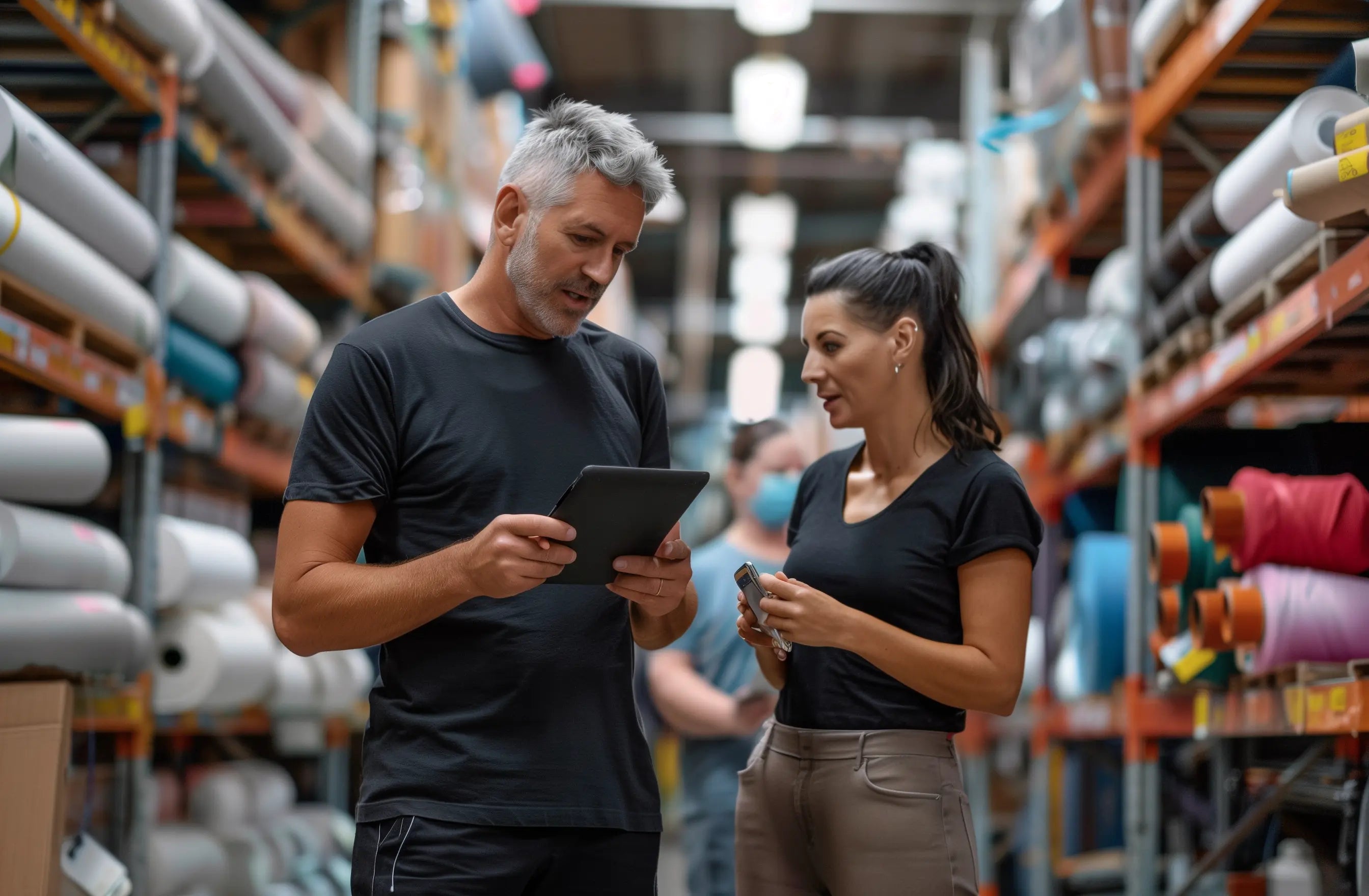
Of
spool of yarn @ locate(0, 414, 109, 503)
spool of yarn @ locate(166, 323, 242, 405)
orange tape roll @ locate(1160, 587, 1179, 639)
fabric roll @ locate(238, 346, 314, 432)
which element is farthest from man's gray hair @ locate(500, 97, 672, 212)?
fabric roll @ locate(238, 346, 314, 432)

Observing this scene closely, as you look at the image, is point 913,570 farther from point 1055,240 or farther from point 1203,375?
point 1055,240

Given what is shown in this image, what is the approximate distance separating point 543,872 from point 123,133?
9.80 feet

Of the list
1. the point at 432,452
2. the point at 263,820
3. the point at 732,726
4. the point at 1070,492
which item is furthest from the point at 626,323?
the point at 432,452

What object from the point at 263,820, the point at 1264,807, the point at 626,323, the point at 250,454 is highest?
the point at 626,323

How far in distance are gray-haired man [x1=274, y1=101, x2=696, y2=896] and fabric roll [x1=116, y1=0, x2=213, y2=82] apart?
1928 mm

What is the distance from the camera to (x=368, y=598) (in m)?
2.09

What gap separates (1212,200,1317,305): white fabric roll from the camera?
11.1 ft

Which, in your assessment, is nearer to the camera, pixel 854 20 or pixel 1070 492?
pixel 1070 492

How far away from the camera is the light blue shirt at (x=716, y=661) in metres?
4.06

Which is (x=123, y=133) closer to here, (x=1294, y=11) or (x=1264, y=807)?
(x=1294, y=11)

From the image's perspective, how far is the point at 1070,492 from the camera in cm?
634

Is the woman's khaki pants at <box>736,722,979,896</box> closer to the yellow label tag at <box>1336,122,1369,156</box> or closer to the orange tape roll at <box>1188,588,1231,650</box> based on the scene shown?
the orange tape roll at <box>1188,588,1231,650</box>

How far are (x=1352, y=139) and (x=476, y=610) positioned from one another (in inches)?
71.7

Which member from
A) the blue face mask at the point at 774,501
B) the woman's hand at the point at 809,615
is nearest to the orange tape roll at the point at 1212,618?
the blue face mask at the point at 774,501
